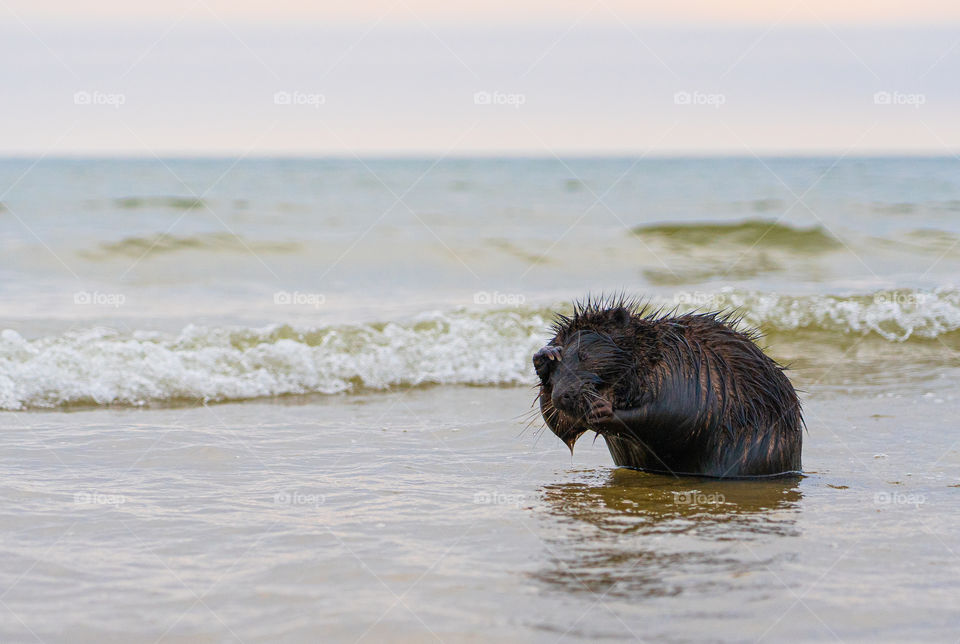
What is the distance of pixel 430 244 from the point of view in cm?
1492

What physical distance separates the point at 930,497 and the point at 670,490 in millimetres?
1283

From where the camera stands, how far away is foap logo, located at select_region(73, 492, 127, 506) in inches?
193

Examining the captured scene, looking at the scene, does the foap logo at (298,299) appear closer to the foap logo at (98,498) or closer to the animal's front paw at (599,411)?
the foap logo at (98,498)

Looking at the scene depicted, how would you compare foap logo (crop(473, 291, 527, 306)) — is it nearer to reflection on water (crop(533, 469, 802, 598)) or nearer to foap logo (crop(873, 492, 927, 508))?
reflection on water (crop(533, 469, 802, 598))

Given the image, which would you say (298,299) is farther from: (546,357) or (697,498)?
(697,498)

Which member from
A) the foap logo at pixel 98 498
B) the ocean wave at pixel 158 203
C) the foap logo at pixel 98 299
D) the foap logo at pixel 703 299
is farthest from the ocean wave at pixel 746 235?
the foap logo at pixel 98 498

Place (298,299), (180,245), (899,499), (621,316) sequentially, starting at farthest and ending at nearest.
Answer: (180,245), (298,299), (621,316), (899,499)

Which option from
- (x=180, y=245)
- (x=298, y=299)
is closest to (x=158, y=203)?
(x=180, y=245)

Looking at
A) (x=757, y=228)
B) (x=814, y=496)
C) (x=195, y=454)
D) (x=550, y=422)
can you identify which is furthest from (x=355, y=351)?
(x=757, y=228)

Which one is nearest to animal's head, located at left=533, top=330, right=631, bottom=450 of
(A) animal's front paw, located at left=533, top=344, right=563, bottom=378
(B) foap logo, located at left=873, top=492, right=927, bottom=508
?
(A) animal's front paw, located at left=533, top=344, right=563, bottom=378

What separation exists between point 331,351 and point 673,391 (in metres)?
4.68

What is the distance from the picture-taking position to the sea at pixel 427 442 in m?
3.56

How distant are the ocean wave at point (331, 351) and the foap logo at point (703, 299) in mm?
91

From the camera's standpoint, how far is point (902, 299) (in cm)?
1075
